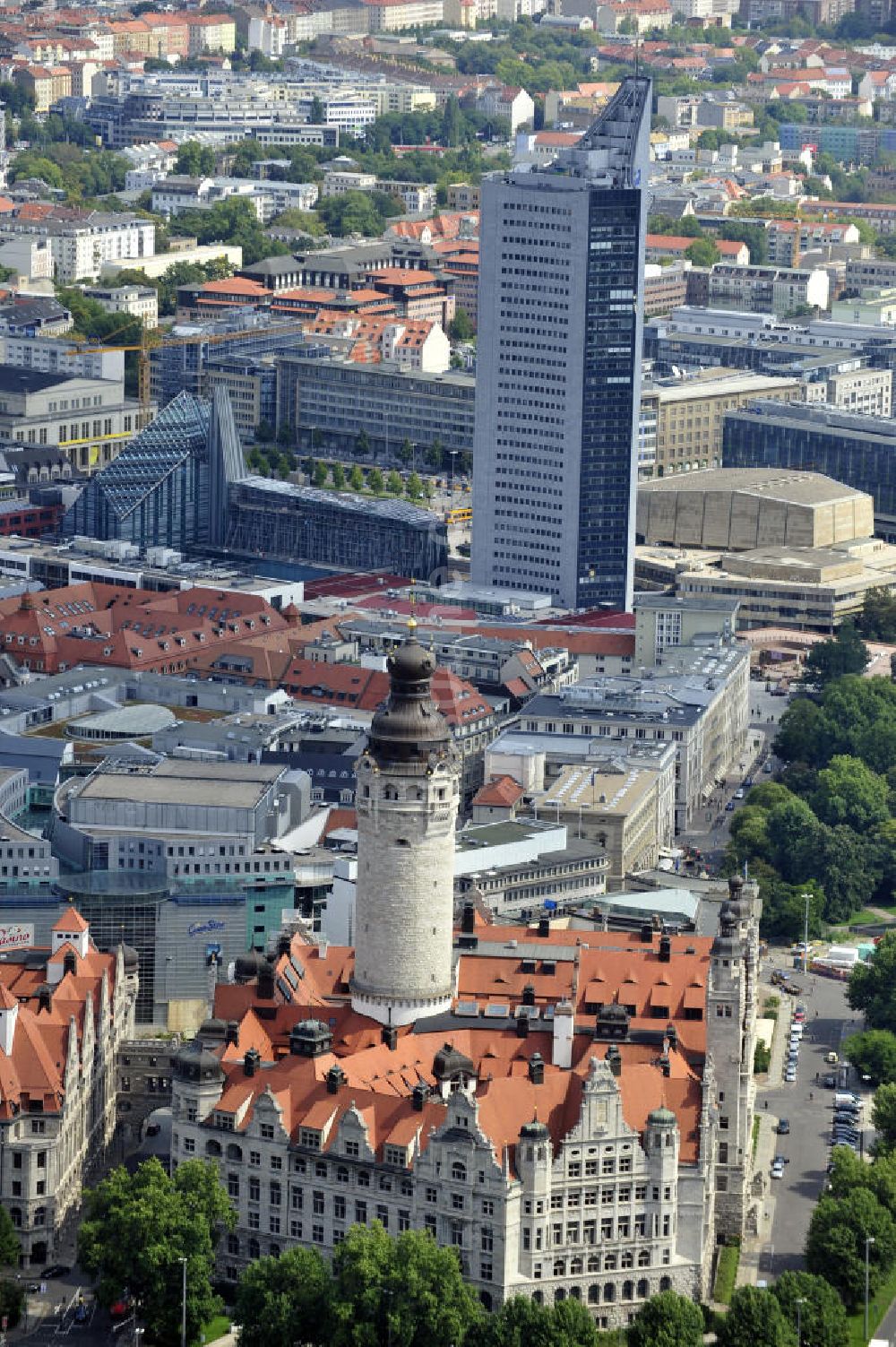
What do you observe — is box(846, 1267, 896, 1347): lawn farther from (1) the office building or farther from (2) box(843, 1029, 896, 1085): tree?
(2) box(843, 1029, 896, 1085): tree

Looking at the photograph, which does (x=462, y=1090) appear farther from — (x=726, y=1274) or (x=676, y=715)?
(x=676, y=715)

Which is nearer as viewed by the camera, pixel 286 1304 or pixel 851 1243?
pixel 286 1304

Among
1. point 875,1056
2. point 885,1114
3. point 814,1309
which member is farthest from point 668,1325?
point 875,1056

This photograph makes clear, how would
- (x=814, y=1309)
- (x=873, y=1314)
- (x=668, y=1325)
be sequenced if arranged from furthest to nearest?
(x=873, y=1314) → (x=814, y=1309) → (x=668, y=1325)

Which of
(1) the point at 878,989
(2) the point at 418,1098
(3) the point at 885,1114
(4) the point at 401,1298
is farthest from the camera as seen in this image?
(1) the point at 878,989

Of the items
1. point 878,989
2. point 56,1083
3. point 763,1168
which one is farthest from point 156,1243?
point 878,989

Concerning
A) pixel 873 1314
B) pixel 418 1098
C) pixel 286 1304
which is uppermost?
pixel 418 1098

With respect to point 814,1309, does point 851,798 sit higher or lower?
lower

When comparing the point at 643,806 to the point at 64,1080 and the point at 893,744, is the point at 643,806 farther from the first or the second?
the point at 64,1080
